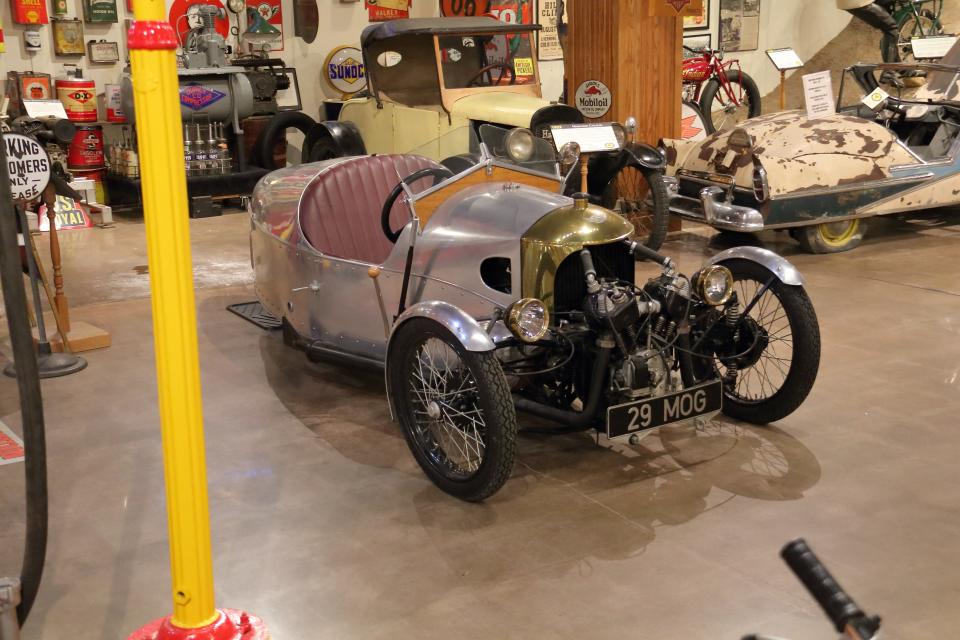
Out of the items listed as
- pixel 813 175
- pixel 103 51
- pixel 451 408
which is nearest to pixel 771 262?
pixel 451 408

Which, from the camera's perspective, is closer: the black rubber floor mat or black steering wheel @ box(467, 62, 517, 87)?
the black rubber floor mat

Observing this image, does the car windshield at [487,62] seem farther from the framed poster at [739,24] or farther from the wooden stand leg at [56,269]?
the framed poster at [739,24]

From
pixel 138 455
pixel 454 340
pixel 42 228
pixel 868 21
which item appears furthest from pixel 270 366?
pixel 868 21

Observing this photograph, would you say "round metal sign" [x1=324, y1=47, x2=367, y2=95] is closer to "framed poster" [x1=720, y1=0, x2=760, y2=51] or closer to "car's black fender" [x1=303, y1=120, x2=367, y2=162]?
"car's black fender" [x1=303, y1=120, x2=367, y2=162]

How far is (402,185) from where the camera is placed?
452cm

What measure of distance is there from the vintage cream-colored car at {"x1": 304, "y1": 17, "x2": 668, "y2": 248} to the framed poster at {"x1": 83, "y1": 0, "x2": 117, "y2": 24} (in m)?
2.30

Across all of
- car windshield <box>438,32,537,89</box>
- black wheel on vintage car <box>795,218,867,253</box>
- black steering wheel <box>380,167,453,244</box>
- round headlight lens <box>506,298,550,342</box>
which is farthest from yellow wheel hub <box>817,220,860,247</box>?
round headlight lens <box>506,298,550,342</box>

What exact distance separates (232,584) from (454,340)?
1.09 meters

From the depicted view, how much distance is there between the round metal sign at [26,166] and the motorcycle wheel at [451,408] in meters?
2.43

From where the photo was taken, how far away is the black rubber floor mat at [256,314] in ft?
20.3

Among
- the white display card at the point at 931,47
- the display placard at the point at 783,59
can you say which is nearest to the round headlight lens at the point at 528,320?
the display placard at the point at 783,59

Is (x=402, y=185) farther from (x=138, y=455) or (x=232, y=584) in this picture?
(x=232, y=584)

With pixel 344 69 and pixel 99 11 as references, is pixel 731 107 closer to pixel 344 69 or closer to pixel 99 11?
pixel 344 69

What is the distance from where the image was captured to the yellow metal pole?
90.4 inches
